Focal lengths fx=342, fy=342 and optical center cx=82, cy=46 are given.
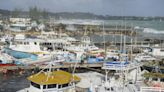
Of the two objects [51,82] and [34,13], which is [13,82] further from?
[34,13]

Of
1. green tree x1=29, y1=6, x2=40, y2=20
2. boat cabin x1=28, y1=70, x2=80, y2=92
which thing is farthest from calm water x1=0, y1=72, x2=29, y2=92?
green tree x1=29, y1=6, x2=40, y2=20

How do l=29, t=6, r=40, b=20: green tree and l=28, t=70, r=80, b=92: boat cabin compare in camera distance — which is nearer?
l=28, t=70, r=80, b=92: boat cabin

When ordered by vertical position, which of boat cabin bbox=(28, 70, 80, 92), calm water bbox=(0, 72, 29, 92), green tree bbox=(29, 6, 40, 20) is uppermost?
green tree bbox=(29, 6, 40, 20)

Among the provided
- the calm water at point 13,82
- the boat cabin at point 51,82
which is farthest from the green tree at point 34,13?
the boat cabin at point 51,82

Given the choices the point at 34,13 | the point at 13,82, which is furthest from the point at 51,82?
the point at 34,13

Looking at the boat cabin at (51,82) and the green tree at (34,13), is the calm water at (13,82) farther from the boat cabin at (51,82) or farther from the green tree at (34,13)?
the green tree at (34,13)

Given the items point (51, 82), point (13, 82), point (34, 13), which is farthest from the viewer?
point (34, 13)

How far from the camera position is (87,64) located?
148 feet

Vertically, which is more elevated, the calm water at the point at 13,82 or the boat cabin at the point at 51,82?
the boat cabin at the point at 51,82

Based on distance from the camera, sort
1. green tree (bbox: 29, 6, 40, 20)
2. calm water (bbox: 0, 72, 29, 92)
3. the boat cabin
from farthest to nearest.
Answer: green tree (bbox: 29, 6, 40, 20) → calm water (bbox: 0, 72, 29, 92) → the boat cabin

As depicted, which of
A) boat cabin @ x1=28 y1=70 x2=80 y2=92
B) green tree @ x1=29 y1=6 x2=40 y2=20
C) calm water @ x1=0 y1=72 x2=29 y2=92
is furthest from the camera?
green tree @ x1=29 y1=6 x2=40 y2=20

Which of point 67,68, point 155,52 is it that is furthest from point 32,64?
point 155,52

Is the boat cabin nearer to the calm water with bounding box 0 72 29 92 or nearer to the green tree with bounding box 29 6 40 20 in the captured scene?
the calm water with bounding box 0 72 29 92

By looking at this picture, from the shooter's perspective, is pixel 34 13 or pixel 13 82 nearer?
pixel 13 82
